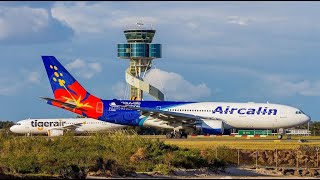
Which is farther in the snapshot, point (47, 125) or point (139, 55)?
point (139, 55)

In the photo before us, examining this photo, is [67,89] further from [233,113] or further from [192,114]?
[233,113]

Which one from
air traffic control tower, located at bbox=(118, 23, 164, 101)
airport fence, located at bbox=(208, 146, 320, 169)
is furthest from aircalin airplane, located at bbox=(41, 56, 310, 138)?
air traffic control tower, located at bbox=(118, 23, 164, 101)

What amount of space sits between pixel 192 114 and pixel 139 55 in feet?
223

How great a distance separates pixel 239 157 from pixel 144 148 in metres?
9.31

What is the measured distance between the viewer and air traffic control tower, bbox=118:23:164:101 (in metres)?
136

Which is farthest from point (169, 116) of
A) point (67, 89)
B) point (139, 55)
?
point (139, 55)

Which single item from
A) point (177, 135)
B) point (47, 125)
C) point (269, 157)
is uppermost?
point (47, 125)

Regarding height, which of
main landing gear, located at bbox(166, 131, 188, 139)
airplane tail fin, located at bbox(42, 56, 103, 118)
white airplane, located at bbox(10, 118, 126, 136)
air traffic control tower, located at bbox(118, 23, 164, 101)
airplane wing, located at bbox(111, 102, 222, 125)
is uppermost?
air traffic control tower, located at bbox(118, 23, 164, 101)

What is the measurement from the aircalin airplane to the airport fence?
63.6ft

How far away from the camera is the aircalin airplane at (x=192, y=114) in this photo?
7075 centimetres

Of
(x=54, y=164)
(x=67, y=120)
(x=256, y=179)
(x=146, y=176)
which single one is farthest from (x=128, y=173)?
(x=67, y=120)

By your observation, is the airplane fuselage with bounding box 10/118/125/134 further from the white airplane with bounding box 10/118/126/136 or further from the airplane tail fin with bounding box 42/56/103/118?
the airplane tail fin with bounding box 42/56/103/118

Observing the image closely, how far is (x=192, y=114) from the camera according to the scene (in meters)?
72.3

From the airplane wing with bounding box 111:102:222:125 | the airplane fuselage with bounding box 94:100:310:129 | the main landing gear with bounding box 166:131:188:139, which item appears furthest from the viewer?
the main landing gear with bounding box 166:131:188:139
